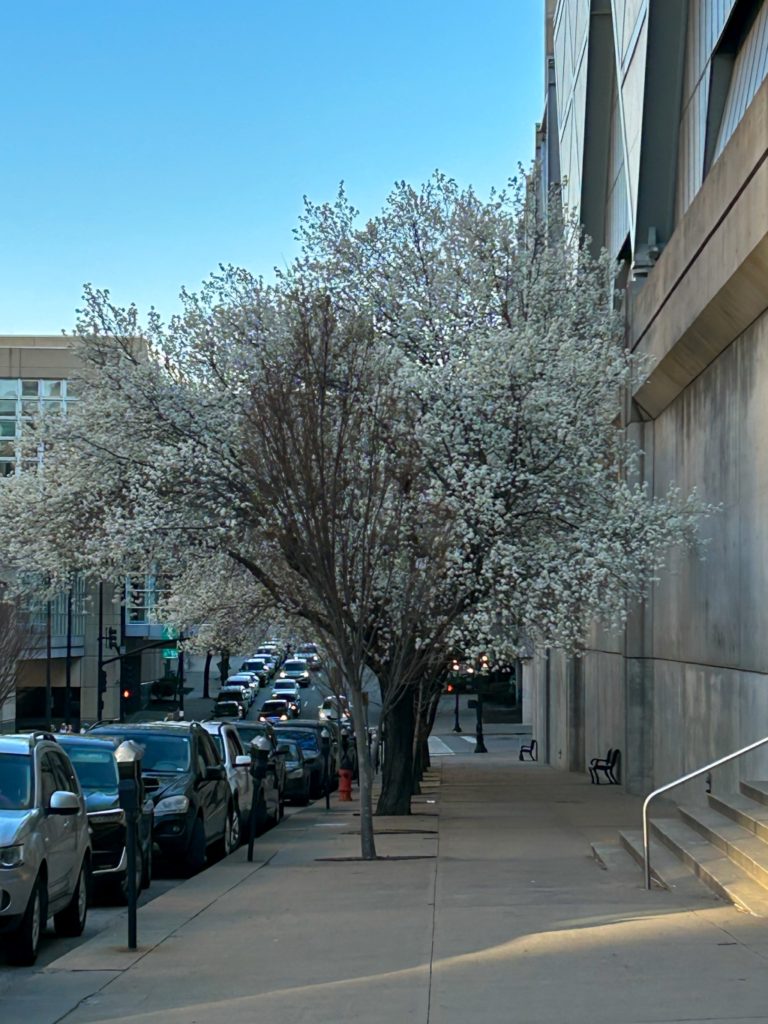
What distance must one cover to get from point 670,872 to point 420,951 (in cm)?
384

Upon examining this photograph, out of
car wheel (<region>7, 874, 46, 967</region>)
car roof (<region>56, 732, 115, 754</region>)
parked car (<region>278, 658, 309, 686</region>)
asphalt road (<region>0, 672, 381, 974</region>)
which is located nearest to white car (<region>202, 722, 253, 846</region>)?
asphalt road (<region>0, 672, 381, 974</region>)

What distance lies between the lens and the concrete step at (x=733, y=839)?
36.5 ft

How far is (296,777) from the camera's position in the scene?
28.3m

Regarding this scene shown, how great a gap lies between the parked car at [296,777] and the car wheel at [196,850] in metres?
11.8

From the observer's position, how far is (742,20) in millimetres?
21766

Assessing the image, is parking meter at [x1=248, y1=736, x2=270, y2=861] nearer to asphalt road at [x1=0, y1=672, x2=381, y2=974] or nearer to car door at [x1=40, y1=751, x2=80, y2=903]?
asphalt road at [x1=0, y1=672, x2=381, y2=974]

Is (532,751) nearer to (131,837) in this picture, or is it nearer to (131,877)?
(131,837)

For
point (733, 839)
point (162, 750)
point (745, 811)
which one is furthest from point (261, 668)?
point (733, 839)

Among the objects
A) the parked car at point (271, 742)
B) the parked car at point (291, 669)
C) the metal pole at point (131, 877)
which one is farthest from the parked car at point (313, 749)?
the parked car at point (291, 669)

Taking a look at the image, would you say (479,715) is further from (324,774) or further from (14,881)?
(14,881)

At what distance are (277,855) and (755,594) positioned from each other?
22.9ft

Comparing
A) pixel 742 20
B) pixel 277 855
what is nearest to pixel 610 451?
pixel 742 20

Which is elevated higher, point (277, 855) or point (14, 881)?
point (14, 881)

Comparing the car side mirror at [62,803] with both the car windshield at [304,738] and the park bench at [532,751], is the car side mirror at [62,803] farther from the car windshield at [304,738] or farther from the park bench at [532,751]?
the park bench at [532,751]
